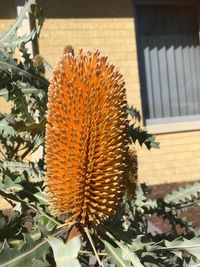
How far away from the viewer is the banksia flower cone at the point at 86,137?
4.93 feet

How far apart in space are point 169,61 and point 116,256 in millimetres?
9057

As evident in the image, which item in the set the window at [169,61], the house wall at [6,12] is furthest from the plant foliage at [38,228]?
the window at [169,61]

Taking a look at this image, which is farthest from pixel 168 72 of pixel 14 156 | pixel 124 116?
pixel 124 116

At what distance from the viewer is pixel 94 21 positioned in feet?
29.9

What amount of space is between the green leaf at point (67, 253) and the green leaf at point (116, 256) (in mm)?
231

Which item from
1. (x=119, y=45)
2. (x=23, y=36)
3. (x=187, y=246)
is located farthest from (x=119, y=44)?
(x=187, y=246)

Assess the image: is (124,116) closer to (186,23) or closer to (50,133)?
(50,133)

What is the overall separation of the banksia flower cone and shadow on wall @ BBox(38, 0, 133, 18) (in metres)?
7.30

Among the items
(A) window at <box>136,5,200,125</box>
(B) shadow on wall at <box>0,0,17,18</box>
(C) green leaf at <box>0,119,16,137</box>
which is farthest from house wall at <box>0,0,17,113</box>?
(C) green leaf at <box>0,119,16,137</box>

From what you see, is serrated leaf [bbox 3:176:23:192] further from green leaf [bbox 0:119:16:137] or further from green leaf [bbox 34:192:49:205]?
green leaf [bbox 0:119:16:137]

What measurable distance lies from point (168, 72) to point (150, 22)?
3.59 ft

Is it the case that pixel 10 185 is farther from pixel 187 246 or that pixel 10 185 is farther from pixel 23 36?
pixel 23 36

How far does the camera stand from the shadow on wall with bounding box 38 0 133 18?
8789 mm

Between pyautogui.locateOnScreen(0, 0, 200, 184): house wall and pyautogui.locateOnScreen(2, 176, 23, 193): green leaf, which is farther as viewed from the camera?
pyautogui.locateOnScreen(0, 0, 200, 184): house wall
